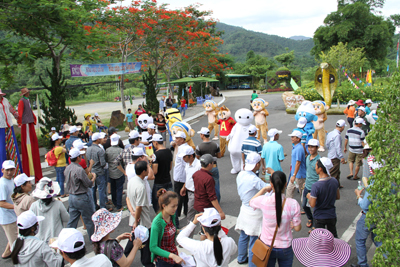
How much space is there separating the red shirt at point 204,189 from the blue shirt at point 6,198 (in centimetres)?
305

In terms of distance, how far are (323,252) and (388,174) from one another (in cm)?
116

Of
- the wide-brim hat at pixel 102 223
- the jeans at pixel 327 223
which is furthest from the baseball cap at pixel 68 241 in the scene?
the jeans at pixel 327 223

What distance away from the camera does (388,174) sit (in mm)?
2738

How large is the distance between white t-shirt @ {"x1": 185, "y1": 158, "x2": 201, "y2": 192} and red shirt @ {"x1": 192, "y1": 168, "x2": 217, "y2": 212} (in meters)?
0.65

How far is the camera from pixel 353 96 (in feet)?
67.4

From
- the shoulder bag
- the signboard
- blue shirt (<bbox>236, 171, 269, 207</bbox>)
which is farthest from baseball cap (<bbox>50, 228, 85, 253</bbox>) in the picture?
the signboard

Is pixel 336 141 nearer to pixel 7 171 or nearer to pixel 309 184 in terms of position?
pixel 309 184

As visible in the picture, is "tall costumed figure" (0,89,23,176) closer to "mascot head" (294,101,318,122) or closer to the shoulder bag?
the shoulder bag

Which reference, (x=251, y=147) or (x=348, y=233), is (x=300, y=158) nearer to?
(x=251, y=147)

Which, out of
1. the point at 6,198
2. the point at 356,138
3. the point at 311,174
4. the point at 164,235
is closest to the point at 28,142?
the point at 6,198

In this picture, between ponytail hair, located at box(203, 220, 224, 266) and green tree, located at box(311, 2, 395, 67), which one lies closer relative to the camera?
ponytail hair, located at box(203, 220, 224, 266)

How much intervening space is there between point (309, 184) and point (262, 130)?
5918 millimetres

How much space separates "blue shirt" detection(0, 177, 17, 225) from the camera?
4742 millimetres

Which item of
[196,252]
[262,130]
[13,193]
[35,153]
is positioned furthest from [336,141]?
[35,153]
